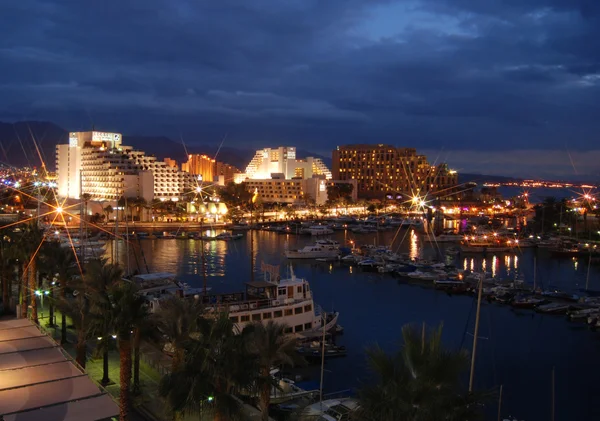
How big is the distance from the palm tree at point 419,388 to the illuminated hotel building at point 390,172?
103m

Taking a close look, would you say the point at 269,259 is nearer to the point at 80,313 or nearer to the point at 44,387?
the point at 80,313

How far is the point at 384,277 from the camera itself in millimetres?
35000

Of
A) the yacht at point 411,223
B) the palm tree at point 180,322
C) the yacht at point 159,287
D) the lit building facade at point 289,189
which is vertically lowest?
the yacht at point 159,287

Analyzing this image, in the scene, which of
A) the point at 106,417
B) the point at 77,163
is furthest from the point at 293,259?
the point at 77,163

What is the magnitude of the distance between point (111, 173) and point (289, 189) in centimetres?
3054

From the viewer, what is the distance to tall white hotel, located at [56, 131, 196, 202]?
67875mm

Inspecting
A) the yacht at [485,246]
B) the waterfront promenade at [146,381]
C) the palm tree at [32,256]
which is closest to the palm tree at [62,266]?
the palm tree at [32,256]

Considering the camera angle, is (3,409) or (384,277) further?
(384,277)

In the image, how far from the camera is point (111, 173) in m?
68.5

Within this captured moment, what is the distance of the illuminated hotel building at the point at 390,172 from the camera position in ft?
361

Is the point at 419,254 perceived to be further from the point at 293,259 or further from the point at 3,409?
the point at 3,409

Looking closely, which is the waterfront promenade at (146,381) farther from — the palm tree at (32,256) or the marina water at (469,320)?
the marina water at (469,320)

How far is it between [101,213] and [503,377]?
5218 centimetres

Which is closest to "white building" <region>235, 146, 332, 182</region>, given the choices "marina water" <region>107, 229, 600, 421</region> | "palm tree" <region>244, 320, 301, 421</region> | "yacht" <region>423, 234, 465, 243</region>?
"yacht" <region>423, 234, 465, 243</region>
